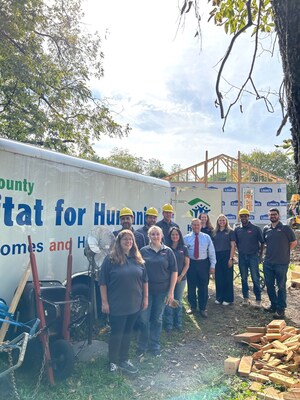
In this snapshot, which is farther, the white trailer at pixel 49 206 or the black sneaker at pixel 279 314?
the black sneaker at pixel 279 314

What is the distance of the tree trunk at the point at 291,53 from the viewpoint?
84.9 inches

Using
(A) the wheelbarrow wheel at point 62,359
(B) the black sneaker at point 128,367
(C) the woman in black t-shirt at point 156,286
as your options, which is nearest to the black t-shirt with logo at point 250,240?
(C) the woman in black t-shirt at point 156,286

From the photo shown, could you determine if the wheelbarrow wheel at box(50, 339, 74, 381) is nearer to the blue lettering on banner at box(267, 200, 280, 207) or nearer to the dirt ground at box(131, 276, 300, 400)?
the dirt ground at box(131, 276, 300, 400)

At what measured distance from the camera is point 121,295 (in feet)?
14.6

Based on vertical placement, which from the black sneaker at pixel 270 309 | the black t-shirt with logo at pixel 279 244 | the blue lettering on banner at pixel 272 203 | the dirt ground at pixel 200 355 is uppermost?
the blue lettering on banner at pixel 272 203

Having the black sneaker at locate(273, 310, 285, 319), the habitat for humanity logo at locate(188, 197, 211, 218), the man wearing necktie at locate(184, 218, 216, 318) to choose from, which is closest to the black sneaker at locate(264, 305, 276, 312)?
the black sneaker at locate(273, 310, 285, 319)

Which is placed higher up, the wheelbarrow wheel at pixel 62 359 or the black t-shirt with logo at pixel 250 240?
the black t-shirt with logo at pixel 250 240

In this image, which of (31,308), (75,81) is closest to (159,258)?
(31,308)

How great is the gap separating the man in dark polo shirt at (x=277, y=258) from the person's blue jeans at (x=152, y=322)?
2.73 meters

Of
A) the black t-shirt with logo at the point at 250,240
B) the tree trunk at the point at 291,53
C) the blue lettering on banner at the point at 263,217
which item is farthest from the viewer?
the blue lettering on banner at the point at 263,217

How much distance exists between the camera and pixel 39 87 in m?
11.2

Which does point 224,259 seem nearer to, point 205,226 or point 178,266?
point 205,226

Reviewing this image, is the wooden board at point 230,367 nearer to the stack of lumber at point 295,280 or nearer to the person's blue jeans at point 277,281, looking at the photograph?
the person's blue jeans at point 277,281

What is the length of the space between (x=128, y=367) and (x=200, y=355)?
1221 millimetres
